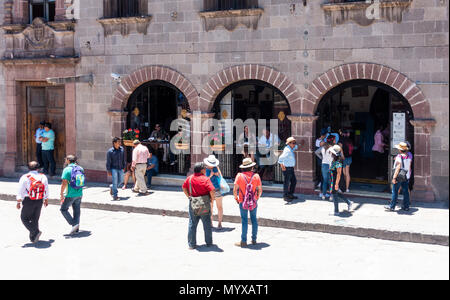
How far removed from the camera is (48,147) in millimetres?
18109

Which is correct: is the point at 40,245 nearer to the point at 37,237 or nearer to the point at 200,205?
the point at 37,237

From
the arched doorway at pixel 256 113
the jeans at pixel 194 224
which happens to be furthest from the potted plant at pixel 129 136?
the jeans at pixel 194 224

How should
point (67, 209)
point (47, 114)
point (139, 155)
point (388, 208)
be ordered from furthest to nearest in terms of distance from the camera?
point (47, 114), point (139, 155), point (388, 208), point (67, 209)

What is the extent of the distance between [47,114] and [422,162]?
463 inches

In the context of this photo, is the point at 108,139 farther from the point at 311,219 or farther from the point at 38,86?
the point at 311,219

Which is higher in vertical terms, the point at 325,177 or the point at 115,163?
the point at 115,163

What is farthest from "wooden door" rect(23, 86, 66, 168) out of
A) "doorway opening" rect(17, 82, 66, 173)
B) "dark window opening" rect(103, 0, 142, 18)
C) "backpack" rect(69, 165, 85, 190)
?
"backpack" rect(69, 165, 85, 190)

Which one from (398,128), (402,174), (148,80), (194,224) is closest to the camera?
(194,224)

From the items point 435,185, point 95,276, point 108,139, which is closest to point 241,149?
point 108,139

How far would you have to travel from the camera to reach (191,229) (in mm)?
10219

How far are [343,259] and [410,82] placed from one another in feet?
19.1

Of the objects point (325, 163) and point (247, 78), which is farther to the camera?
point (247, 78)

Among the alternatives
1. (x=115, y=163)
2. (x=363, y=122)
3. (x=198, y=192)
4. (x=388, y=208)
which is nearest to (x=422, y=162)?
(x=388, y=208)

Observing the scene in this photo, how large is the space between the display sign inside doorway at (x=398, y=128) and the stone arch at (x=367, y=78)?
1.98ft
